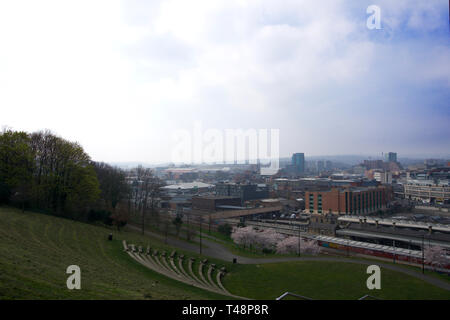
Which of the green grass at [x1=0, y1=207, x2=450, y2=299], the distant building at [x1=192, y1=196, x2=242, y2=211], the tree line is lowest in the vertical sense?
the distant building at [x1=192, y1=196, x2=242, y2=211]

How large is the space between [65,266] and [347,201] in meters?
25.5

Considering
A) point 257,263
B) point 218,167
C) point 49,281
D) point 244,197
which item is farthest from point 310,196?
point 49,281

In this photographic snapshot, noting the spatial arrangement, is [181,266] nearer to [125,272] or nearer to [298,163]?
[125,272]

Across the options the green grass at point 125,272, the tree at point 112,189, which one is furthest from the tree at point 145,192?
the green grass at point 125,272

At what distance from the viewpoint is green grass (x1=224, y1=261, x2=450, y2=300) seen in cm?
666

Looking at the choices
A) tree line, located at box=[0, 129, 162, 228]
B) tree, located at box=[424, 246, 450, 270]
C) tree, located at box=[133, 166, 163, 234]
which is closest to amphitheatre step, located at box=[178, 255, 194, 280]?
tree line, located at box=[0, 129, 162, 228]

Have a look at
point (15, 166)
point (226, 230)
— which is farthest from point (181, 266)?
point (15, 166)

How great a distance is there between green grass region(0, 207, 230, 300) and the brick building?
21.6 meters

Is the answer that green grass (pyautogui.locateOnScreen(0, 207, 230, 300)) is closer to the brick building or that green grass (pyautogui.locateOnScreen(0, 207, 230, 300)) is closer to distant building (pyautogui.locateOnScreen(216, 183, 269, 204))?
the brick building

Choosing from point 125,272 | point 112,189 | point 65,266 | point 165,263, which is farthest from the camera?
point 112,189

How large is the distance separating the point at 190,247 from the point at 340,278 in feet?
26.3

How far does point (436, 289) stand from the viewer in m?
7.19

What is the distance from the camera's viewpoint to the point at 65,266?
16.4 feet
